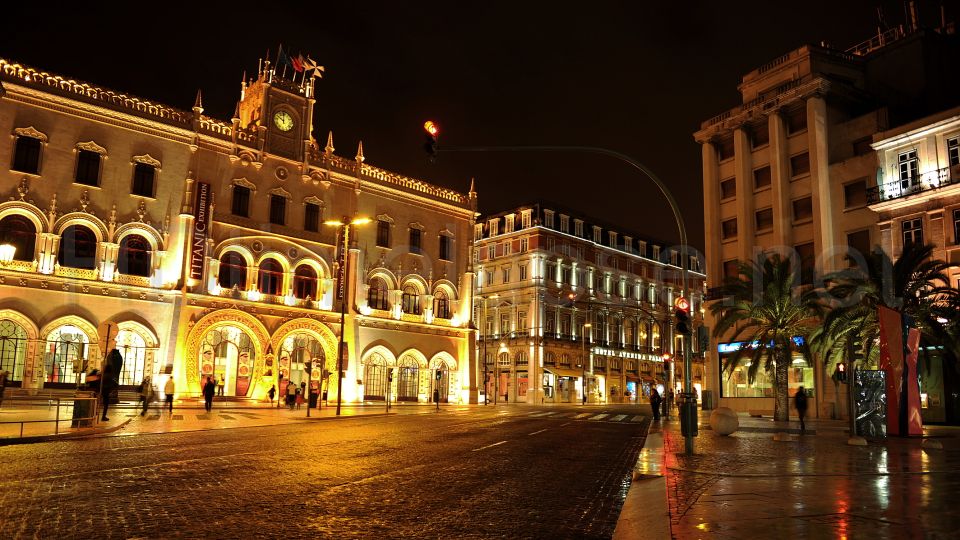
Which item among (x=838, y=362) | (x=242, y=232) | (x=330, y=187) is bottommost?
(x=838, y=362)

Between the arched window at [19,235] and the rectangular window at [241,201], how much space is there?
10.1m

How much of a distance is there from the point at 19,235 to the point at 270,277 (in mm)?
12887

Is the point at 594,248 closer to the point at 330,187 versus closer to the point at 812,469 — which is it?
the point at 330,187

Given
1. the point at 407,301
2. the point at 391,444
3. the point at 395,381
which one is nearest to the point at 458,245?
the point at 407,301

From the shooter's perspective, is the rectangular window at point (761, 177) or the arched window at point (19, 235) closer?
the arched window at point (19, 235)

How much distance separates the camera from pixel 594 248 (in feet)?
253

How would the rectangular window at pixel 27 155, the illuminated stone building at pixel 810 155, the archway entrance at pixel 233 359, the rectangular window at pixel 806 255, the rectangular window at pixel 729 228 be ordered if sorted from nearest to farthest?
the rectangular window at pixel 27 155 → the illuminated stone building at pixel 810 155 → the rectangular window at pixel 806 255 → the archway entrance at pixel 233 359 → the rectangular window at pixel 729 228

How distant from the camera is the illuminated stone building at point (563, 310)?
70000 millimetres

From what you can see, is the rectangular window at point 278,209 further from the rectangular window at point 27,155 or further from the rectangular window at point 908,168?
the rectangular window at point 908,168

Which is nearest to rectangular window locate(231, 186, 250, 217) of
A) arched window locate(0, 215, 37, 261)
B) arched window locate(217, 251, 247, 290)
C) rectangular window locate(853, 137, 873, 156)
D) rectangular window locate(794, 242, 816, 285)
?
arched window locate(217, 251, 247, 290)

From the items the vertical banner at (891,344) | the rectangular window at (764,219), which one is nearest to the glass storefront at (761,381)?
the rectangular window at (764,219)

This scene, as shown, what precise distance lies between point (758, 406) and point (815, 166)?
1417 cm

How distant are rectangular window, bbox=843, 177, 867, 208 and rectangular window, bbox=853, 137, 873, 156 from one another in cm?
167

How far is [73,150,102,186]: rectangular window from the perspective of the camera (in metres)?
35.8
